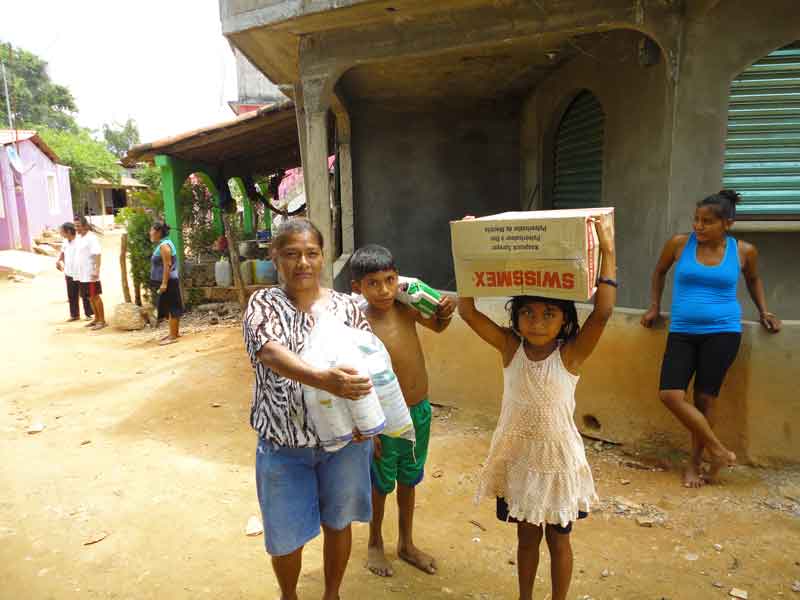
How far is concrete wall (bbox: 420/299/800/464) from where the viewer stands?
3.25 m

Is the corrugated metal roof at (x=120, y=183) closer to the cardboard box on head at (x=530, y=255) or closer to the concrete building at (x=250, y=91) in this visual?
the concrete building at (x=250, y=91)

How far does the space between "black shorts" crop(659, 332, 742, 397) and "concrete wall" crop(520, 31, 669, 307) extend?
110 cm

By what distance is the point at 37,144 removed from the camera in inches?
826

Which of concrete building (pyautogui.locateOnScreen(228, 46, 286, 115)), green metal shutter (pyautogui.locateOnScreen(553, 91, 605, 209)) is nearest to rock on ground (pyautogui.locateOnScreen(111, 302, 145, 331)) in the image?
green metal shutter (pyautogui.locateOnScreen(553, 91, 605, 209))

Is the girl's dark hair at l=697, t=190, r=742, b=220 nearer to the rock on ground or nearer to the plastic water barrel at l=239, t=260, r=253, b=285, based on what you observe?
the plastic water barrel at l=239, t=260, r=253, b=285

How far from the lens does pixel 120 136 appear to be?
54.4 metres

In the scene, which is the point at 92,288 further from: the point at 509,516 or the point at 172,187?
the point at 509,516

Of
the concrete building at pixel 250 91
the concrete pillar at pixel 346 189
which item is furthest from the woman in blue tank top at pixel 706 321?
the concrete building at pixel 250 91

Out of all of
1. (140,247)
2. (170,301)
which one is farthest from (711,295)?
(140,247)

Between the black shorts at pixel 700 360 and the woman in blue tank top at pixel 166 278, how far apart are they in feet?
20.7

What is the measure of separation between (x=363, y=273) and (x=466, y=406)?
245 cm

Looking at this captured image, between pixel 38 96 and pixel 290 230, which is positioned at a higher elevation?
pixel 38 96

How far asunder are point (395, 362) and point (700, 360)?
1.93m

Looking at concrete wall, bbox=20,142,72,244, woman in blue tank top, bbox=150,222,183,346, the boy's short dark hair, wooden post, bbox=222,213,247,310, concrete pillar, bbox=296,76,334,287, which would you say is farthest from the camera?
concrete wall, bbox=20,142,72,244
